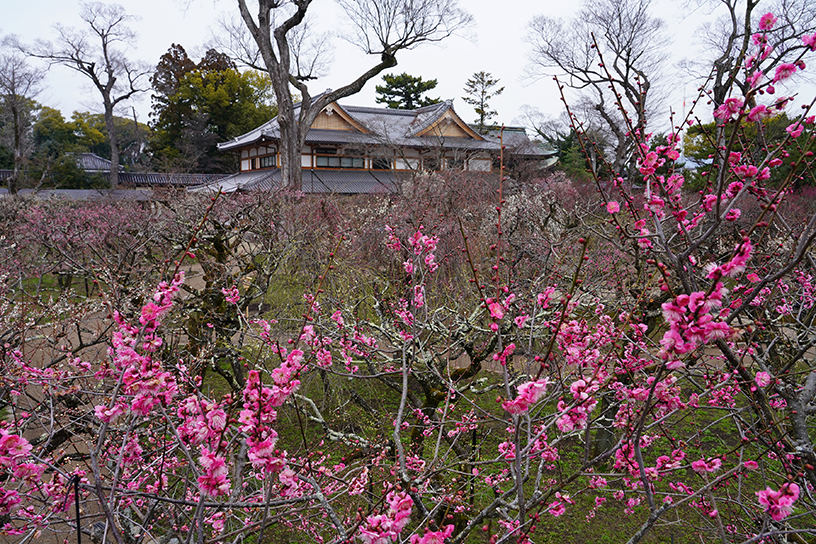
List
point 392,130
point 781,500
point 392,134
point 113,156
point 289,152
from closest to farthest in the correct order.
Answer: point 781,500, point 289,152, point 392,134, point 392,130, point 113,156

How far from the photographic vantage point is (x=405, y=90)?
107 ft

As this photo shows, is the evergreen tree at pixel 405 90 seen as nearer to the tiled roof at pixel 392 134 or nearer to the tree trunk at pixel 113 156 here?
the tiled roof at pixel 392 134

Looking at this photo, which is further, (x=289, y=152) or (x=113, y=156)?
(x=113, y=156)

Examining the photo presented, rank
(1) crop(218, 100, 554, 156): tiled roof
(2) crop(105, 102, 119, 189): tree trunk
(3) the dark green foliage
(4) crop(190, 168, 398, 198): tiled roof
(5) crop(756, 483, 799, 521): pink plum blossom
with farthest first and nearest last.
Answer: (3) the dark green foliage, (2) crop(105, 102, 119, 189): tree trunk, (1) crop(218, 100, 554, 156): tiled roof, (4) crop(190, 168, 398, 198): tiled roof, (5) crop(756, 483, 799, 521): pink plum blossom

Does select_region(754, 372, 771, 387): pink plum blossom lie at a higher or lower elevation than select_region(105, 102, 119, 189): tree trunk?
lower

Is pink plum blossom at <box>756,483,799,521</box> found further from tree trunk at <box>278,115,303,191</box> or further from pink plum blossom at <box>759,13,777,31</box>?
tree trunk at <box>278,115,303,191</box>

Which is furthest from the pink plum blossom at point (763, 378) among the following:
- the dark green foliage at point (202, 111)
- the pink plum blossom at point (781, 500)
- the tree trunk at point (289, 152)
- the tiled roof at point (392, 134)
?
the dark green foliage at point (202, 111)

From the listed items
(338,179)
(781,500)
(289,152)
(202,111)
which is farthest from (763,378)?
(202,111)

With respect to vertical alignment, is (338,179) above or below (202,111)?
below

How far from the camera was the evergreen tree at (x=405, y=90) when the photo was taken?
32.0 m

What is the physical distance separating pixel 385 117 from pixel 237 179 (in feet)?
28.0

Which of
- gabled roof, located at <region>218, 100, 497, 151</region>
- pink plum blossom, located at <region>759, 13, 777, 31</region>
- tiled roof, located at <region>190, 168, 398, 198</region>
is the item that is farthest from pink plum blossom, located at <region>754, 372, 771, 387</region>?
gabled roof, located at <region>218, 100, 497, 151</region>

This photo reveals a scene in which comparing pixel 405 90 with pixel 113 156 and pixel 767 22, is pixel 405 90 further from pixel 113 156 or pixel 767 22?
pixel 767 22

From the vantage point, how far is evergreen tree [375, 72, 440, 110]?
105 feet
